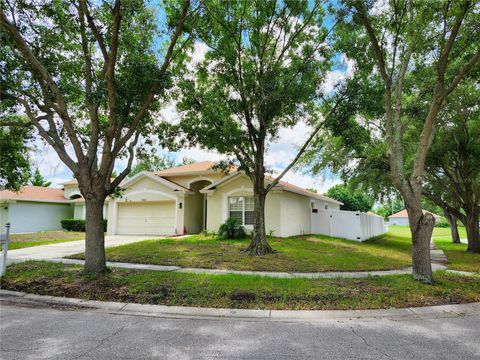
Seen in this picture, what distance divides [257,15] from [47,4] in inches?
259

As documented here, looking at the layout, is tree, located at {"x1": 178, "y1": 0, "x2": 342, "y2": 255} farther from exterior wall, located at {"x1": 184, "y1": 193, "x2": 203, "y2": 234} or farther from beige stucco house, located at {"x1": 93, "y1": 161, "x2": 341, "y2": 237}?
exterior wall, located at {"x1": 184, "y1": 193, "x2": 203, "y2": 234}

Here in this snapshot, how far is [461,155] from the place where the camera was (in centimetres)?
1472

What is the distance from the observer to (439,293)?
6422 millimetres

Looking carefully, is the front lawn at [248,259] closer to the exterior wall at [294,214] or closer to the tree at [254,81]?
the tree at [254,81]

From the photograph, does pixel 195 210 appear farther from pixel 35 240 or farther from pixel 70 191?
pixel 70 191

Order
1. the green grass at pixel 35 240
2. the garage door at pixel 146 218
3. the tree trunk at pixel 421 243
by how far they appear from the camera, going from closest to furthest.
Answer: the tree trunk at pixel 421 243 < the green grass at pixel 35 240 < the garage door at pixel 146 218

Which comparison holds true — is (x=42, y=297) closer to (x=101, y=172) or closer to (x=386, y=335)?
(x=101, y=172)

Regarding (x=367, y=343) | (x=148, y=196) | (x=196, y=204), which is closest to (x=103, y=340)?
(x=367, y=343)

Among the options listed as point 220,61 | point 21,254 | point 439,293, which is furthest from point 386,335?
point 21,254

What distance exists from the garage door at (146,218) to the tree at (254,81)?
30.1 ft

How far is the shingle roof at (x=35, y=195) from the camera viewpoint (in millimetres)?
23020

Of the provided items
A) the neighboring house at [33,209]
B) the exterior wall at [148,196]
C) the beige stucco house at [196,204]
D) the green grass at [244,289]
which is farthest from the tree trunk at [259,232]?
the neighboring house at [33,209]

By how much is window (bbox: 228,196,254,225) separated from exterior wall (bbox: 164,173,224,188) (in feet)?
10.3

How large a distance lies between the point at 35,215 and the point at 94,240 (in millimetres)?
21619
